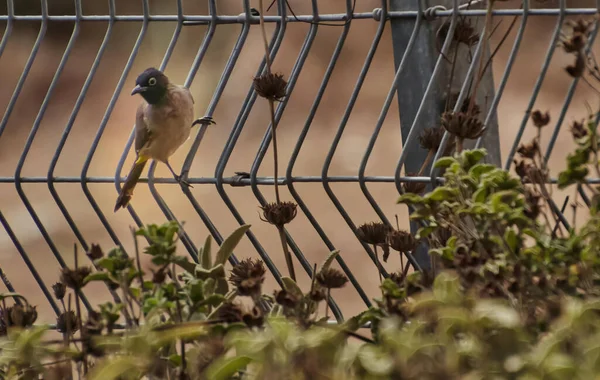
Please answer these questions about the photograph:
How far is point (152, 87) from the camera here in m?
4.57

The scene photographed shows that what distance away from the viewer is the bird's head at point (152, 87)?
14.9ft

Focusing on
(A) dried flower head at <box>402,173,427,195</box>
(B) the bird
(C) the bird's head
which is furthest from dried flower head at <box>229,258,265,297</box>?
(C) the bird's head

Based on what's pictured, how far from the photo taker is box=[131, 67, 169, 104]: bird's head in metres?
4.55

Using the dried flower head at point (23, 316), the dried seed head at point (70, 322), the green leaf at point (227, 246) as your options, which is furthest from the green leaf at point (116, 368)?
the green leaf at point (227, 246)

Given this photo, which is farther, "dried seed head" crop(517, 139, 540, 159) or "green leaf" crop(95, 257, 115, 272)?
"dried seed head" crop(517, 139, 540, 159)

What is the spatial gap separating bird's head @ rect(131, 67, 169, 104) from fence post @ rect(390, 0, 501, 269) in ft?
4.91

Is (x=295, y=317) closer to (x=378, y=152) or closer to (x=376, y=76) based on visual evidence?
(x=378, y=152)

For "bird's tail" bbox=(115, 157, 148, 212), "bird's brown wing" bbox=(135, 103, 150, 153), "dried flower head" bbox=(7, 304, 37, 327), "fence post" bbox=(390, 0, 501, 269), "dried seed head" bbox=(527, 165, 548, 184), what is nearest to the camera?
"dried seed head" bbox=(527, 165, 548, 184)

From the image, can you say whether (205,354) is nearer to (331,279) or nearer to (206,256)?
(331,279)

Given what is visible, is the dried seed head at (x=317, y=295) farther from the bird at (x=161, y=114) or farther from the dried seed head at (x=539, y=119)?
the bird at (x=161, y=114)

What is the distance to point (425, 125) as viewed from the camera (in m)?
3.29

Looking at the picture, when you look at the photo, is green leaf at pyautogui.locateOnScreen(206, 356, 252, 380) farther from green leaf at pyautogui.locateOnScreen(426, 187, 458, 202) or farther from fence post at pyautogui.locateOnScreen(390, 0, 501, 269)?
fence post at pyautogui.locateOnScreen(390, 0, 501, 269)

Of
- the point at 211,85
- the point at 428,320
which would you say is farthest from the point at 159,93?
the point at 211,85

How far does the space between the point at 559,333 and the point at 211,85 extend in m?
10.5
